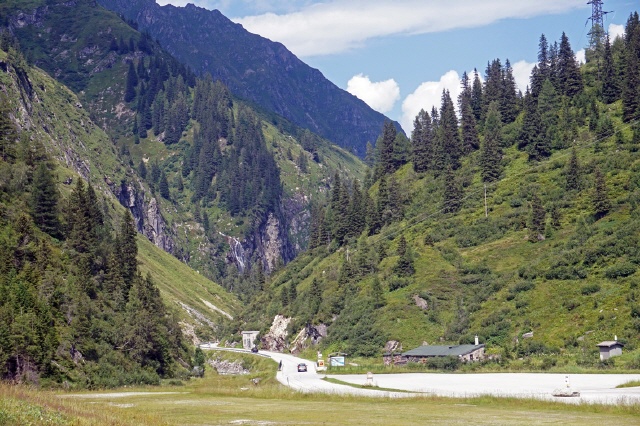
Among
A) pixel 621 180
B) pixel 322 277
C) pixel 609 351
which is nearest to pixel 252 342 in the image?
pixel 322 277

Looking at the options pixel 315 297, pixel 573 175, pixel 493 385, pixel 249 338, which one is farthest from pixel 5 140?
pixel 573 175

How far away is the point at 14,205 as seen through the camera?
338ft

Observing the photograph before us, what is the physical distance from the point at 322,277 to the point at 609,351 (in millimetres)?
86411

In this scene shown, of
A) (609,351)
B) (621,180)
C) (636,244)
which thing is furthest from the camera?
(621,180)

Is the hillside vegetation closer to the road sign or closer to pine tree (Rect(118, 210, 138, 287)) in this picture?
the road sign

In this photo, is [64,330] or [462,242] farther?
[462,242]

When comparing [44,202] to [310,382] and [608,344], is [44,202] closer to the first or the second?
[310,382]

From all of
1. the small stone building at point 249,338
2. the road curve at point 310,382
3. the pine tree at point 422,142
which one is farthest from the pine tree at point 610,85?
the small stone building at point 249,338

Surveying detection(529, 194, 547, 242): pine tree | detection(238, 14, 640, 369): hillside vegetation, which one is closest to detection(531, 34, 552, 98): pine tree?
detection(238, 14, 640, 369): hillside vegetation

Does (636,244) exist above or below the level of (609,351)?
above

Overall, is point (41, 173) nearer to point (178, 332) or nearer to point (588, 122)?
point (178, 332)

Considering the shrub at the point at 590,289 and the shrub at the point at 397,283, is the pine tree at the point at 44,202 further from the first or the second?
the shrub at the point at 590,289

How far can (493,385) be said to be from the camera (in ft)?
228

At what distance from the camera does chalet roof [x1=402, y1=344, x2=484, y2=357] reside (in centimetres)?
9681
